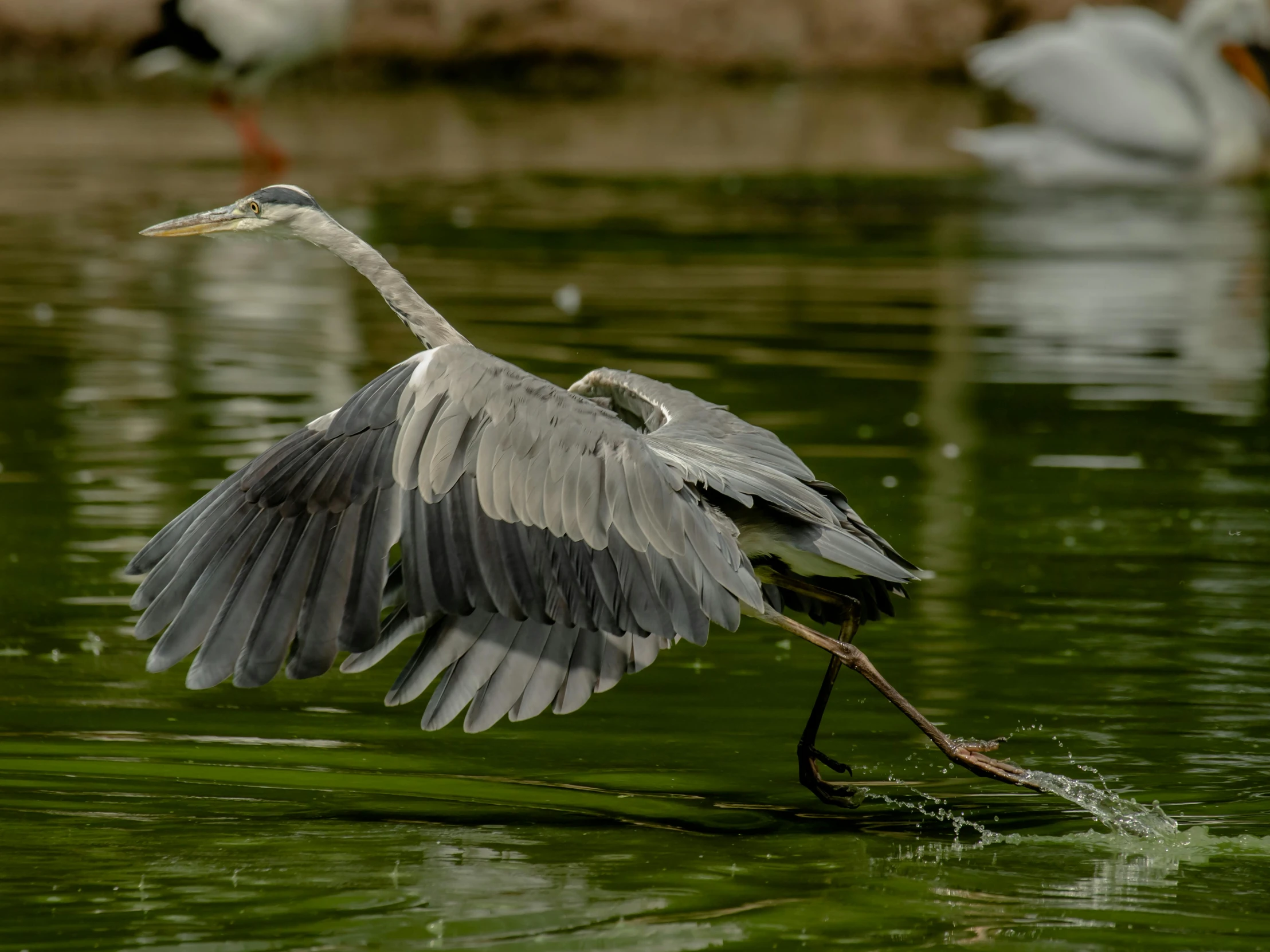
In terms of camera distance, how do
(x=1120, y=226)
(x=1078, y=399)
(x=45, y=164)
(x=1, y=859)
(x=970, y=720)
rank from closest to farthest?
(x=1, y=859)
(x=970, y=720)
(x=1078, y=399)
(x=1120, y=226)
(x=45, y=164)

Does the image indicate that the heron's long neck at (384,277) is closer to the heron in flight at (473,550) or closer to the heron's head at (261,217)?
the heron's head at (261,217)

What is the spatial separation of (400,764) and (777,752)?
903 millimetres

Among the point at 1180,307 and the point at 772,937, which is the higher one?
the point at 1180,307

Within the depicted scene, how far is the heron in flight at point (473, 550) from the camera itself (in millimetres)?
4602

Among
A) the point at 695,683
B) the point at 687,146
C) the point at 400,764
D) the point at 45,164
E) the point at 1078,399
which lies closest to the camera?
the point at 400,764

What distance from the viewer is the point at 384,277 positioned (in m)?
5.36

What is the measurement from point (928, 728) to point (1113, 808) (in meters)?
0.43

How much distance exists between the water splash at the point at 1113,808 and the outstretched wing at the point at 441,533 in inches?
32.4

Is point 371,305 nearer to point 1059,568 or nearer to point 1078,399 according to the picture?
point 1078,399

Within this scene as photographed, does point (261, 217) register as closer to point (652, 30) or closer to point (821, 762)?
point (821, 762)

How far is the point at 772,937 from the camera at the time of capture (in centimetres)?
420

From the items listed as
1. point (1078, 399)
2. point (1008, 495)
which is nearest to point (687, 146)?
point (1078, 399)

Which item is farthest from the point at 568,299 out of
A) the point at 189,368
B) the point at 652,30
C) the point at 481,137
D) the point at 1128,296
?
the point at 652,30

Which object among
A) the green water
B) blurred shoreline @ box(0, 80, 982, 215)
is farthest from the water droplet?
blurred shoreline @ box(0, 80, 982, 215)
